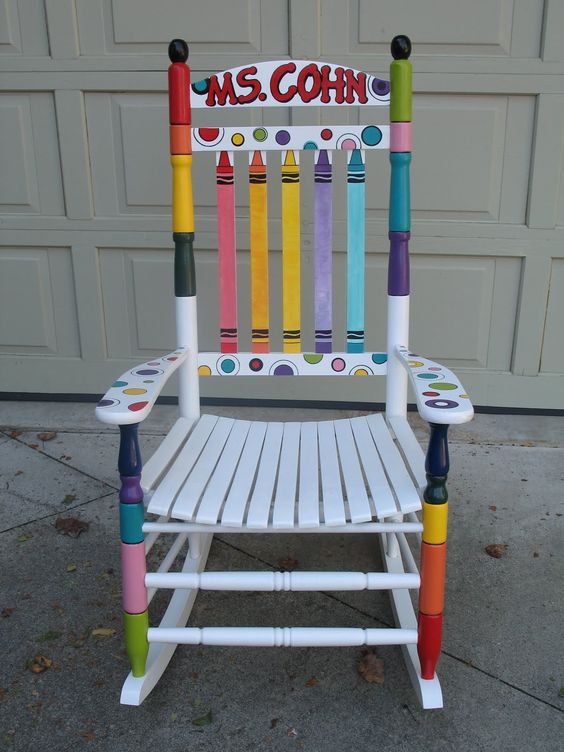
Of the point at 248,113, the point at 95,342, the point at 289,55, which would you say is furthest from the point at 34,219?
the point at 289,55

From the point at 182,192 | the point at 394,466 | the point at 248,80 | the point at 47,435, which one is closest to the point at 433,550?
the point at 394,466

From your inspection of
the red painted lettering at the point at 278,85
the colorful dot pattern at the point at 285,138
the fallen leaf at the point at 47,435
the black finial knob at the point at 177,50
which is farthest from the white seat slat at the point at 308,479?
the fallen leaf at the point at 47,435

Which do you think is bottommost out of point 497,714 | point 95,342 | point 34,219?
point 497,714

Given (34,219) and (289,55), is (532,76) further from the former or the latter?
(34,219)

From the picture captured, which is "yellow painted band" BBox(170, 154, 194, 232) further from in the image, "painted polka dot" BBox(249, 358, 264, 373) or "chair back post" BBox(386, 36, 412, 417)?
"chair back post" BBox(386, 36, 412, 417)

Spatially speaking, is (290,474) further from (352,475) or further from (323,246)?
(323,246)

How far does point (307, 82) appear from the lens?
5.52 feet

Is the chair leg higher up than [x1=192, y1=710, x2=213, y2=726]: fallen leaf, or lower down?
higher up

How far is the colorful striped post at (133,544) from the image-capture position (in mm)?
1282

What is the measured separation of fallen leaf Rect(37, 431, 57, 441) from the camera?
2658 mm

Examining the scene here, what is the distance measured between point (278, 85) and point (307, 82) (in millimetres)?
69

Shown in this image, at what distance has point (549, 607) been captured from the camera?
5.55 ft

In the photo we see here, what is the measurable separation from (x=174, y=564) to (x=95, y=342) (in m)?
1.28

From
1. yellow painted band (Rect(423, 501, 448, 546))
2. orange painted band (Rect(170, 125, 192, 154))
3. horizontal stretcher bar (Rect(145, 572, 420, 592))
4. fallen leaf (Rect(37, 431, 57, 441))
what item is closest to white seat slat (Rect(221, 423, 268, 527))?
horizontal stretcher bar (Rect(145, 572, 420, 592))
